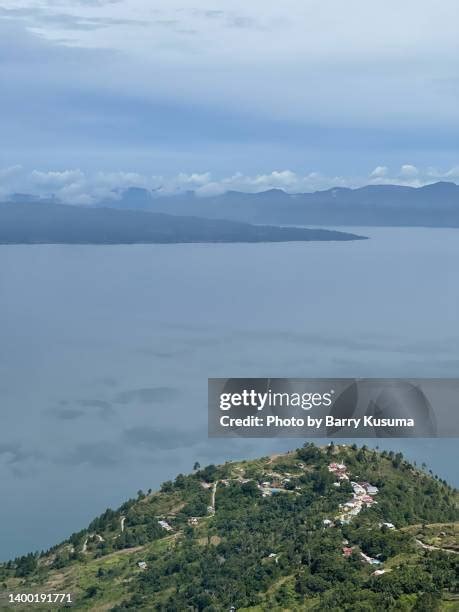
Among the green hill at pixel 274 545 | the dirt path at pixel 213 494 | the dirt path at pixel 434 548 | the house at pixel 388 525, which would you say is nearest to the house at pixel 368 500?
the green hill at pixel 274 545

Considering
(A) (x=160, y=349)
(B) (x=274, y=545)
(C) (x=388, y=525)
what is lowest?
(B) (x=274, y=545)

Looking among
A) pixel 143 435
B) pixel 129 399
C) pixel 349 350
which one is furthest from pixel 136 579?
pixel 349 350

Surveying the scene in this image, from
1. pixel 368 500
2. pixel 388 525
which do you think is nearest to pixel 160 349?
pixel 368 500

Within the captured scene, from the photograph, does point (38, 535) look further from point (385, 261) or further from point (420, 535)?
point (385, 261)

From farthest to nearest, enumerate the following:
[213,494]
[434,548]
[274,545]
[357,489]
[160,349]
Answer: [160,349], [213,494], [357,489], [274,545], [434,548]

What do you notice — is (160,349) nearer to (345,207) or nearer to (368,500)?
(368,500)

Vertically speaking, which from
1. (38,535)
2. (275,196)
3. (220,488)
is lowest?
(38,535)
